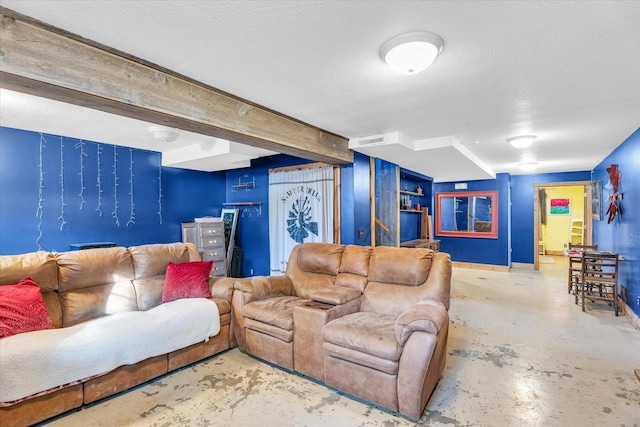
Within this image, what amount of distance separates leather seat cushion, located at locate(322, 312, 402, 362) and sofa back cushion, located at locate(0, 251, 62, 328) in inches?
84.8

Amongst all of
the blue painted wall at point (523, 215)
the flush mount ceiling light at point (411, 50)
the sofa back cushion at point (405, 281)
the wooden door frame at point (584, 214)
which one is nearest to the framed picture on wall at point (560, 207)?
the wooden door frame at point (584, 214)

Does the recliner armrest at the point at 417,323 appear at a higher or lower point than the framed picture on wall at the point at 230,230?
lower

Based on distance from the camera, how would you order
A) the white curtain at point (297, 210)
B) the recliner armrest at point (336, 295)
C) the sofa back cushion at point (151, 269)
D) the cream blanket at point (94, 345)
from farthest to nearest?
the white curtain at point (297, 210), the sofa back cushion at point (151, 269), the recliner armrest at point (336, 295), the cream blanket at point (94, 345)

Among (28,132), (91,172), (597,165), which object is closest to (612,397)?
(597,165)

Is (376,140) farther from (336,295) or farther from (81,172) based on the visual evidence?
(81,172)

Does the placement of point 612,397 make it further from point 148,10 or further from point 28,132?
point 28,132

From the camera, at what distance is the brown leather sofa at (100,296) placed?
2021 mm

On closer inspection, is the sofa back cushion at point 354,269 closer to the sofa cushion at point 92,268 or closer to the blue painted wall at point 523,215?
the sofa cushion at point 92,268

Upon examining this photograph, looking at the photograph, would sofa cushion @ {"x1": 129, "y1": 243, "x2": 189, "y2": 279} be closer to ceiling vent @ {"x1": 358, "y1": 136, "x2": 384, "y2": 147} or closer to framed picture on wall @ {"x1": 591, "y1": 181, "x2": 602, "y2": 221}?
ceiling vent @ {"x1": 358, "y1": 136, "x2": 384, "y2": 147}

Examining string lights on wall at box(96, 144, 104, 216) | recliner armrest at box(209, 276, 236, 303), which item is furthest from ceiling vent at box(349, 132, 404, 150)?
string lights on wall at box(96, 144, 104, 216)

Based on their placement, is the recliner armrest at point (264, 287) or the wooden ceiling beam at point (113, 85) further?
the recliner armrest at point (264, 287)

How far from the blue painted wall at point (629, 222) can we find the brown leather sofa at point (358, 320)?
2.80m

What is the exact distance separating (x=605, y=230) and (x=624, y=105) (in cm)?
362

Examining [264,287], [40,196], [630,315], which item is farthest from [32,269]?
[630,315]
